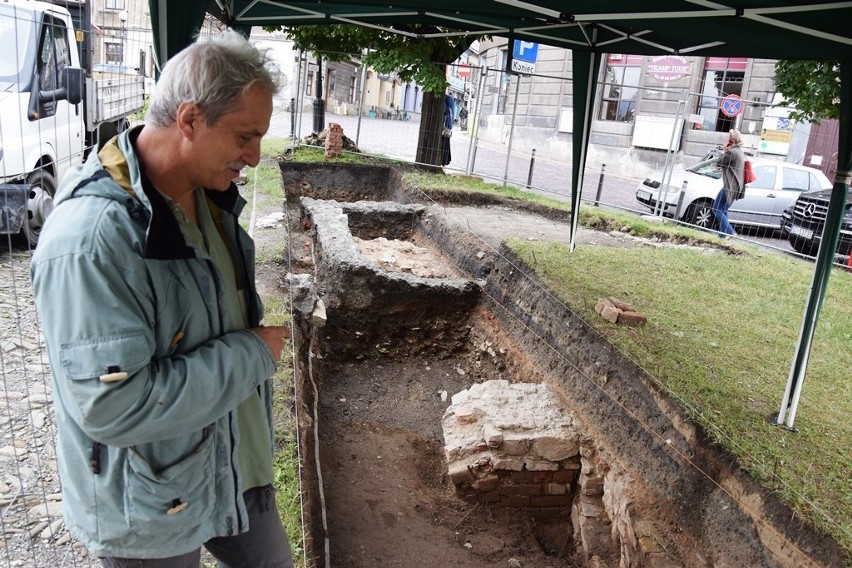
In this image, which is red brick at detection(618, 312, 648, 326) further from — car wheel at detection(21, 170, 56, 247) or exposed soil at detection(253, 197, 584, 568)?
car wheel at detection(21, 170, 56, 247)

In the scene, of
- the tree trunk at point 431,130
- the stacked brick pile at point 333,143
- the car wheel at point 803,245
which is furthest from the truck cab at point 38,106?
the car wheel at point 803,245

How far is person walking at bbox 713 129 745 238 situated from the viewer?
35.9 feet

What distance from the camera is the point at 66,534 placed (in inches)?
107

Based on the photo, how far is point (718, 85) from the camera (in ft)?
69.9

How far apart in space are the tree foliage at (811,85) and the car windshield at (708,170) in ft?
13.7

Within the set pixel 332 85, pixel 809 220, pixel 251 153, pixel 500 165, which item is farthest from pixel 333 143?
pixel 332 85

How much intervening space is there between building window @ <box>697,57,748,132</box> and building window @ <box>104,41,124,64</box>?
17371 mm

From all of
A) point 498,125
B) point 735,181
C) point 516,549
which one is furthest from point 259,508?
point 498,125

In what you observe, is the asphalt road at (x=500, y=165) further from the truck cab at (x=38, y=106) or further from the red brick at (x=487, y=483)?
the red brick at (x=487, y=483)

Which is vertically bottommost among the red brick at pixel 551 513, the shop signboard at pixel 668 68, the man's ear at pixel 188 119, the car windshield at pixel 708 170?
the red brick at pixel 551 513

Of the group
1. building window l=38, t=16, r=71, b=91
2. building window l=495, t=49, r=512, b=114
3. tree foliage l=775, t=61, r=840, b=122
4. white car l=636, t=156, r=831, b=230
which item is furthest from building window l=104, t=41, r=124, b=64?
white car l=636, t=156, r=831, b=230

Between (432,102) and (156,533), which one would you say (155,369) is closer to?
(156,533)

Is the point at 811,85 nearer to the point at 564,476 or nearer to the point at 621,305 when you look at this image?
the point at 621,305

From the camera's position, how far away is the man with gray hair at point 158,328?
132 cm
